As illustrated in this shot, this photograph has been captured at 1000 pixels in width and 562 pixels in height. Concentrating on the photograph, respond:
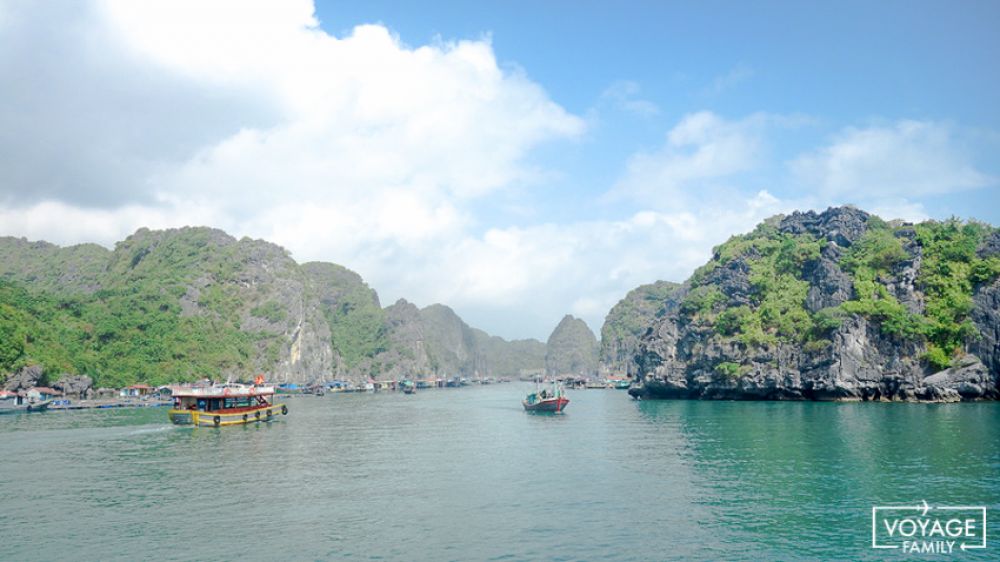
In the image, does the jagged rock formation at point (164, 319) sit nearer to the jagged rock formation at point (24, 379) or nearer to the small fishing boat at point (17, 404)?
the jagged rock formation at point (24, 379)

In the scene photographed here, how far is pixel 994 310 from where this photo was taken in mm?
76375

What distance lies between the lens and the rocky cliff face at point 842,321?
77812 mm

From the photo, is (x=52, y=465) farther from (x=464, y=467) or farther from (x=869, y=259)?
(x=869, y=259)

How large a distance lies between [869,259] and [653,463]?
7383 centimetres

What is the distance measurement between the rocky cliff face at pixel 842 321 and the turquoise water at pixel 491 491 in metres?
28.8

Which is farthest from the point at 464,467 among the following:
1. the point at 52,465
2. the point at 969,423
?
the point at 969,423

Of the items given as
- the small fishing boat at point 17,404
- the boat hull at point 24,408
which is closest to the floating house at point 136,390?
the small fishing boat at point 17,404

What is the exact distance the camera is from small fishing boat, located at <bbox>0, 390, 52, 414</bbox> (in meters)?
78.4

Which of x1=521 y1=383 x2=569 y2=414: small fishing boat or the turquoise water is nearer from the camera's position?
the turquoise water

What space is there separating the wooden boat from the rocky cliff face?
64222mm

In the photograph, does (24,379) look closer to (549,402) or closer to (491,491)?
(549,402)

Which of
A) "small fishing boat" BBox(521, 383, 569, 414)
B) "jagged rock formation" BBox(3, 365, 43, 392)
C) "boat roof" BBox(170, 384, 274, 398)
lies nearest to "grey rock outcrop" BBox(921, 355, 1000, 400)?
"small fishing boat" BBox(521, 383, 569, 414)

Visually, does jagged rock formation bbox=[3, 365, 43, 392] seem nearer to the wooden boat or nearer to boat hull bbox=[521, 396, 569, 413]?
the wooden boat

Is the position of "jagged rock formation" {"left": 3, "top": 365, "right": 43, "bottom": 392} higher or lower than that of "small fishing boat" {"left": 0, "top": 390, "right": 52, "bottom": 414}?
higher
